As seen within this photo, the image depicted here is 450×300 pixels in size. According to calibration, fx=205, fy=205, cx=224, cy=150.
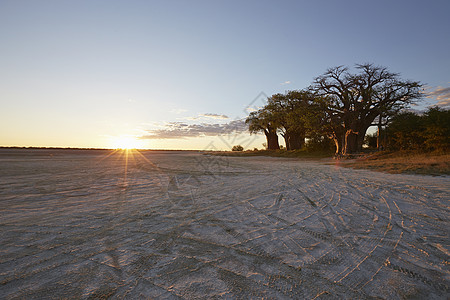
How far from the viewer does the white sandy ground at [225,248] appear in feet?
6.15

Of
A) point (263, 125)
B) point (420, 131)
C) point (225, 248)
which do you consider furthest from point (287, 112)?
point (225, 248)

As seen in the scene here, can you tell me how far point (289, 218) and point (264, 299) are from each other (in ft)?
7.20

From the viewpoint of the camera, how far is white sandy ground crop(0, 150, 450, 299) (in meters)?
1.87

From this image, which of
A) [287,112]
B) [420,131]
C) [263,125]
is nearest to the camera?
[420,131]

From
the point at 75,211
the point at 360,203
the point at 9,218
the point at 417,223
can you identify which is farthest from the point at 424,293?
the point at 9,218

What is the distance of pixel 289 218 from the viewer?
3752 mm

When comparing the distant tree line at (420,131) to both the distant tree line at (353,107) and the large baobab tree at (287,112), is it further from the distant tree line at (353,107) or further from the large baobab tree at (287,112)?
the large baobab tree at (287,112)

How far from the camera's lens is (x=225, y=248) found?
2.61 m

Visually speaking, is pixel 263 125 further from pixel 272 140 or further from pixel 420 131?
pixel 420 131

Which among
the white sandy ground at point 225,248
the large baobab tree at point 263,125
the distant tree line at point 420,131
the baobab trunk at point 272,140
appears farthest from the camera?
the baobab trunk at point 272,140

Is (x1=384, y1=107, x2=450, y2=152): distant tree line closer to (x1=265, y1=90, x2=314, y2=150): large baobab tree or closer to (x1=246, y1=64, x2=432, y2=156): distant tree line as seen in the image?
(x1=246, y1=64, x2=432, y2=156): distant tree line

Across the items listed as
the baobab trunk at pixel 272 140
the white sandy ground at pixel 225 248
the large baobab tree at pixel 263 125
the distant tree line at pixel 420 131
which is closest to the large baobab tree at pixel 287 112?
the large baobab tree at pixel 263 125

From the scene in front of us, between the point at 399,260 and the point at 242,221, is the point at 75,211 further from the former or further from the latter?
the point at 399,260

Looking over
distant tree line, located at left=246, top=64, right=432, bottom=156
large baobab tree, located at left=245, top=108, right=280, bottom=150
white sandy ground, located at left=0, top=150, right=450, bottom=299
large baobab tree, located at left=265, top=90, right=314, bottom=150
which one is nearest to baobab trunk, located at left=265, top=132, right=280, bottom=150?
large baobab tree, located at left=245, top=108, right=280, bottom=150
